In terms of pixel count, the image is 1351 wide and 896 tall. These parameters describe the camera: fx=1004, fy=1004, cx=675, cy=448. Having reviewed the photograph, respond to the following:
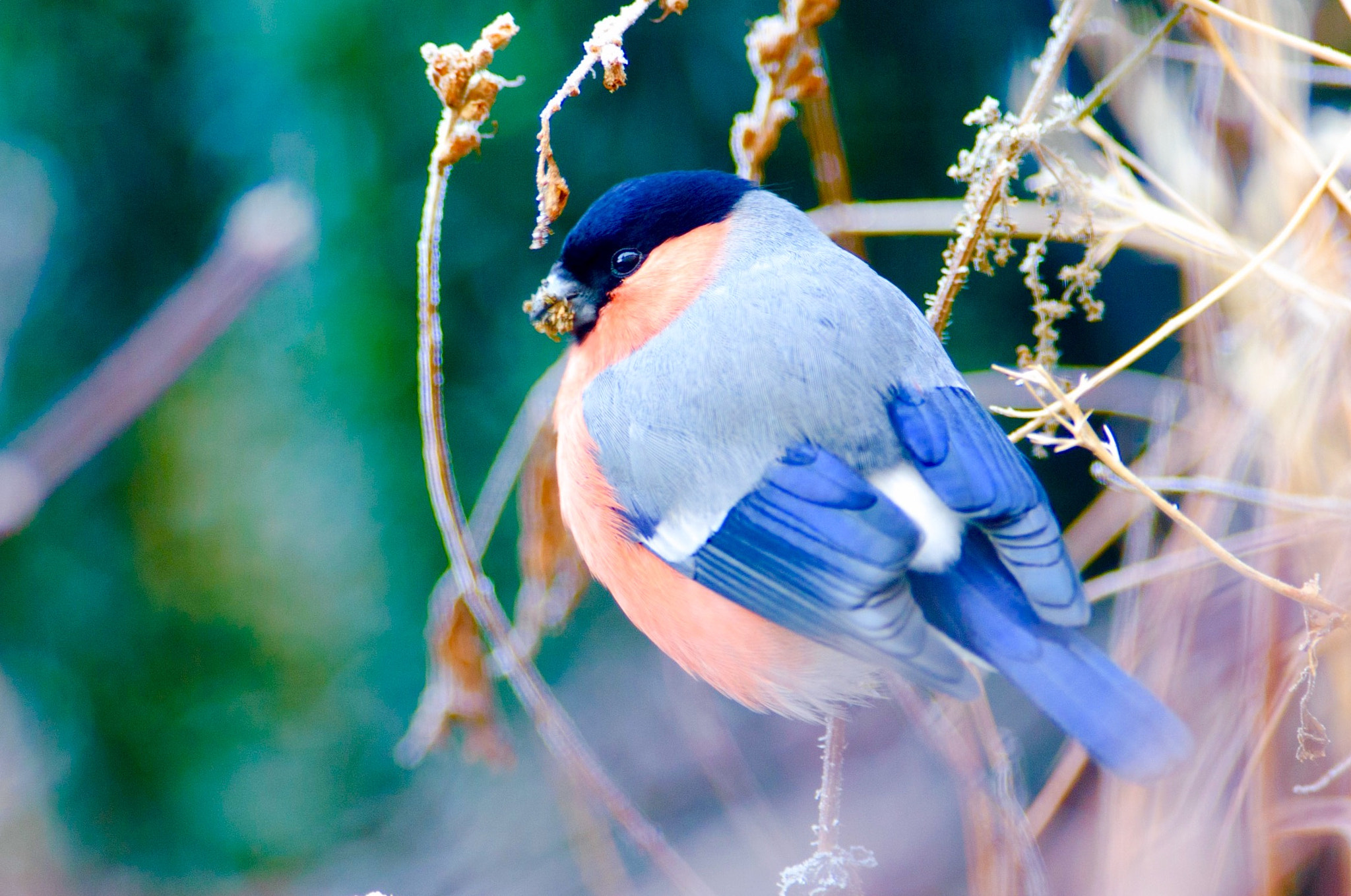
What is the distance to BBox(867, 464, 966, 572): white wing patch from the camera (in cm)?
92

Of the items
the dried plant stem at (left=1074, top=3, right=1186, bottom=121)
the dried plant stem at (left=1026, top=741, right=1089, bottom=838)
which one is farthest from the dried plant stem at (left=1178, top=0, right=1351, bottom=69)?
the dried plant stem at (left=1026, top=741, right=1089, bottom=838)

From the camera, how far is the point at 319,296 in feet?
5.95

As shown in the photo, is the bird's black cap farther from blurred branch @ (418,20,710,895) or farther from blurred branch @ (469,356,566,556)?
blurred branch @ (418,20,710,895)

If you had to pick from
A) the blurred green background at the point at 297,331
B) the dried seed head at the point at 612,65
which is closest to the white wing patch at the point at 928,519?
the dried seed head at the point at 612,65

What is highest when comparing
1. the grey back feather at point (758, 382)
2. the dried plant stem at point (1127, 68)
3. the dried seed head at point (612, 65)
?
the dried seed head at point (612, 65)

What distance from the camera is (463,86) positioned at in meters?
0.72

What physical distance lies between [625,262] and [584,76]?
437mm

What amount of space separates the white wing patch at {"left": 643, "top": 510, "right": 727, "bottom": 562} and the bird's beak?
10.0 inches

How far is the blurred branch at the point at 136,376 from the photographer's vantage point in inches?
24.5

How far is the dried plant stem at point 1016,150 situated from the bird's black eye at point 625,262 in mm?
390

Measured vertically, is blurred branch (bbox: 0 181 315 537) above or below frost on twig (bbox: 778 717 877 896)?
above

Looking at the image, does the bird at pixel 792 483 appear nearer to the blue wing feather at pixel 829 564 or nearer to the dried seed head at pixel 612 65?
the blue wing feather at pixel 829 564

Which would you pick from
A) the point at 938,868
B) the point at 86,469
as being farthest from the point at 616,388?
the point at 86,469

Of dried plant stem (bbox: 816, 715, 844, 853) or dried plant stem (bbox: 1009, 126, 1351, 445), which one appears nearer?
dried plant stem (bbox: 1009, 126, 1351, 445)
